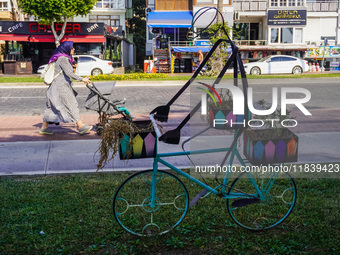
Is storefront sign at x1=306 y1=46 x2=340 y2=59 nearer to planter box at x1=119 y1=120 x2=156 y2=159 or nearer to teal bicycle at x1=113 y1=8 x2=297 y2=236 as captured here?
teal bicycle at x1=113 y1=8 x2=297 y2=236

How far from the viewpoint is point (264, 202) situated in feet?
14.5

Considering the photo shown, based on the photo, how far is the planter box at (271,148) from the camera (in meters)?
3.99

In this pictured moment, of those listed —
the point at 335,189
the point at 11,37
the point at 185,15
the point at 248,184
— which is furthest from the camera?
the point at 185,15

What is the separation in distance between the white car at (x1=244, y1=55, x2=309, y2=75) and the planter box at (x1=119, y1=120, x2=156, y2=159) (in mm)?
29299

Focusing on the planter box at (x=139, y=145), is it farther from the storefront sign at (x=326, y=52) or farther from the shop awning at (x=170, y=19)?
the storefront sign at (x=326, y=52)

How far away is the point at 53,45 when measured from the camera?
37.5m

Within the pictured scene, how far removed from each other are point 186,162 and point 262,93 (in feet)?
35.3

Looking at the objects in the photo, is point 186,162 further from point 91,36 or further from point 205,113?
point 91,36

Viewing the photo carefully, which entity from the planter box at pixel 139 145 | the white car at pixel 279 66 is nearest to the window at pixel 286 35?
the white car at pixel 279 66

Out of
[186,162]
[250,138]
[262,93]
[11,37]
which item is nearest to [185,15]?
[11,37]

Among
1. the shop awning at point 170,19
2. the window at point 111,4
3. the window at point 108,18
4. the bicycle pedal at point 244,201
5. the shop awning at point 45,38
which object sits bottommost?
the bicycle pedal at point 244,201

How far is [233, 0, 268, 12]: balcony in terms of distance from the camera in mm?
43781

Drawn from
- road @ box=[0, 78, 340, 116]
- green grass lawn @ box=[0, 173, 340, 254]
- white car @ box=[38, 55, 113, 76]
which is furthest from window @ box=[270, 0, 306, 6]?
green grass lawn @ box=[0, 173, 340, 254]

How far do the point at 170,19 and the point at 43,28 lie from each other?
38.7 ft
